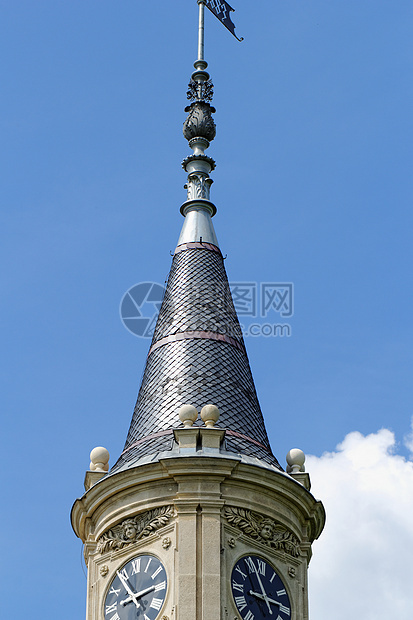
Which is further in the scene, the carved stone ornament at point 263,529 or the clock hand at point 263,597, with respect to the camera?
the carved stone ornament at point 263,529

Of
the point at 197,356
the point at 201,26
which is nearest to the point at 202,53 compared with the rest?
the point at 201,26

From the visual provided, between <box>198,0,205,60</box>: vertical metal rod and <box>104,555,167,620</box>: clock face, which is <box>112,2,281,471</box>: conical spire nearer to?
<box>104,555,167,620</box>: clock face

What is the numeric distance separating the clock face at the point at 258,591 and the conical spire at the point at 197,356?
2971 millimetres

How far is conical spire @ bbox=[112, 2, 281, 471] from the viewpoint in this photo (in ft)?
142

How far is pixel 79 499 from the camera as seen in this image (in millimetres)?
42750

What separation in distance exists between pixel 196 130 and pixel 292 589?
1617 cm

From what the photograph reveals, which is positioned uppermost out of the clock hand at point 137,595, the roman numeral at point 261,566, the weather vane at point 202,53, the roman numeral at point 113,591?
the weather vane at point 202,53

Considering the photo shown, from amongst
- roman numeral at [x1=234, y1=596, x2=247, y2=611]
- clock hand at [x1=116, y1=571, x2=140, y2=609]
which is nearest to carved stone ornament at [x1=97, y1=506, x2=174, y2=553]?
clock hand at [x1=116, y1=571, x2=140, y2=609]

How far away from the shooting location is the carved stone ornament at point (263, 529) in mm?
41156

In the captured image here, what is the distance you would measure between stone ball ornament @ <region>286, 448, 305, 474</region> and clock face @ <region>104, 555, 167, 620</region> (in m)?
5.67

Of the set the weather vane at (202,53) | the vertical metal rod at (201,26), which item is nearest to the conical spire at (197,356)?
the weather vane at (202,53)

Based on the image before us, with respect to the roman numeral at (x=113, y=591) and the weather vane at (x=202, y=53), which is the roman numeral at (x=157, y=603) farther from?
the weather vane at (x=202, y=53)

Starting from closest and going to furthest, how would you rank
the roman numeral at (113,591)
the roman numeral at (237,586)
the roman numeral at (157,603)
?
1. the roman numeral at (157,603)
2. the roman numeral at (237,586)
3. the roman numeral at (113,591)

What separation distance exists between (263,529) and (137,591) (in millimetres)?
3727
